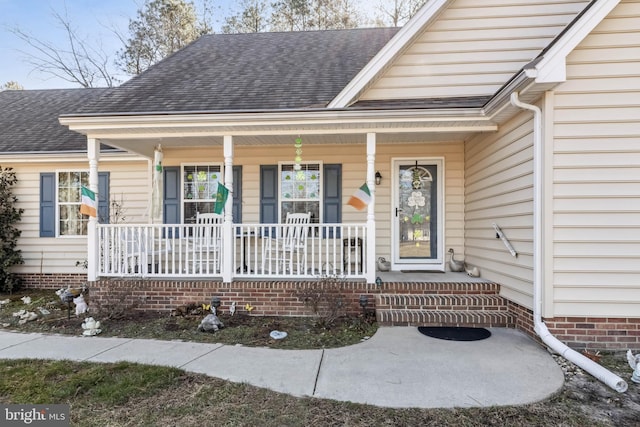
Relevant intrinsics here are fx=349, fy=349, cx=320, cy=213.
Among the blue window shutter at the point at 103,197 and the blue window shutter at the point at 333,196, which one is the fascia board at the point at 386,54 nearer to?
the blue window shutter at the point at 333,196

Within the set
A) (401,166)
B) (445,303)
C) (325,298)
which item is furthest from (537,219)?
(401,166)

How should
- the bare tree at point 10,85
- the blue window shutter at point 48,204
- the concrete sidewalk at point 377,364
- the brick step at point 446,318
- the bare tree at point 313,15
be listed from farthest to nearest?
the bare tree at point 10,85
the bare tree at point 313,15
the blue window shutter at point 48,204
the brick step at point 446,318
the concrete sidewalk at point 377,364

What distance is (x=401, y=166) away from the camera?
675cm

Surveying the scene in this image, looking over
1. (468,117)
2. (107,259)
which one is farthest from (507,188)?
(107,259)

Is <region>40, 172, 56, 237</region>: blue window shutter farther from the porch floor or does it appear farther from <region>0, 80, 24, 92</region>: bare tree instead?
<region>0, 80, 24, 92</region>: bare tree

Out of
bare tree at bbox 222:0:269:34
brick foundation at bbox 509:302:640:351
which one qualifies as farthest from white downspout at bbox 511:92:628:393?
bare tree at bbox 222:0:269:34

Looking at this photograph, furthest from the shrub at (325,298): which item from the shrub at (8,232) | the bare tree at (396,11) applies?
the bare tree at (396,11)

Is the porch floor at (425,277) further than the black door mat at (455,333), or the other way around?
the porch floor at (425,277)

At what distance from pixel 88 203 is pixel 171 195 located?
1.90 meters

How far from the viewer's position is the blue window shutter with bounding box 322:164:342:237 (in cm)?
683

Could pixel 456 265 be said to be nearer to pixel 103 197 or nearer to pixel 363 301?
pixel 363 301

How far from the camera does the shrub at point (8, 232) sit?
739 cm

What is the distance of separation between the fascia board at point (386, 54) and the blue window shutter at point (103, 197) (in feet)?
17.7

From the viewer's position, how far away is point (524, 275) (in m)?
4.36
